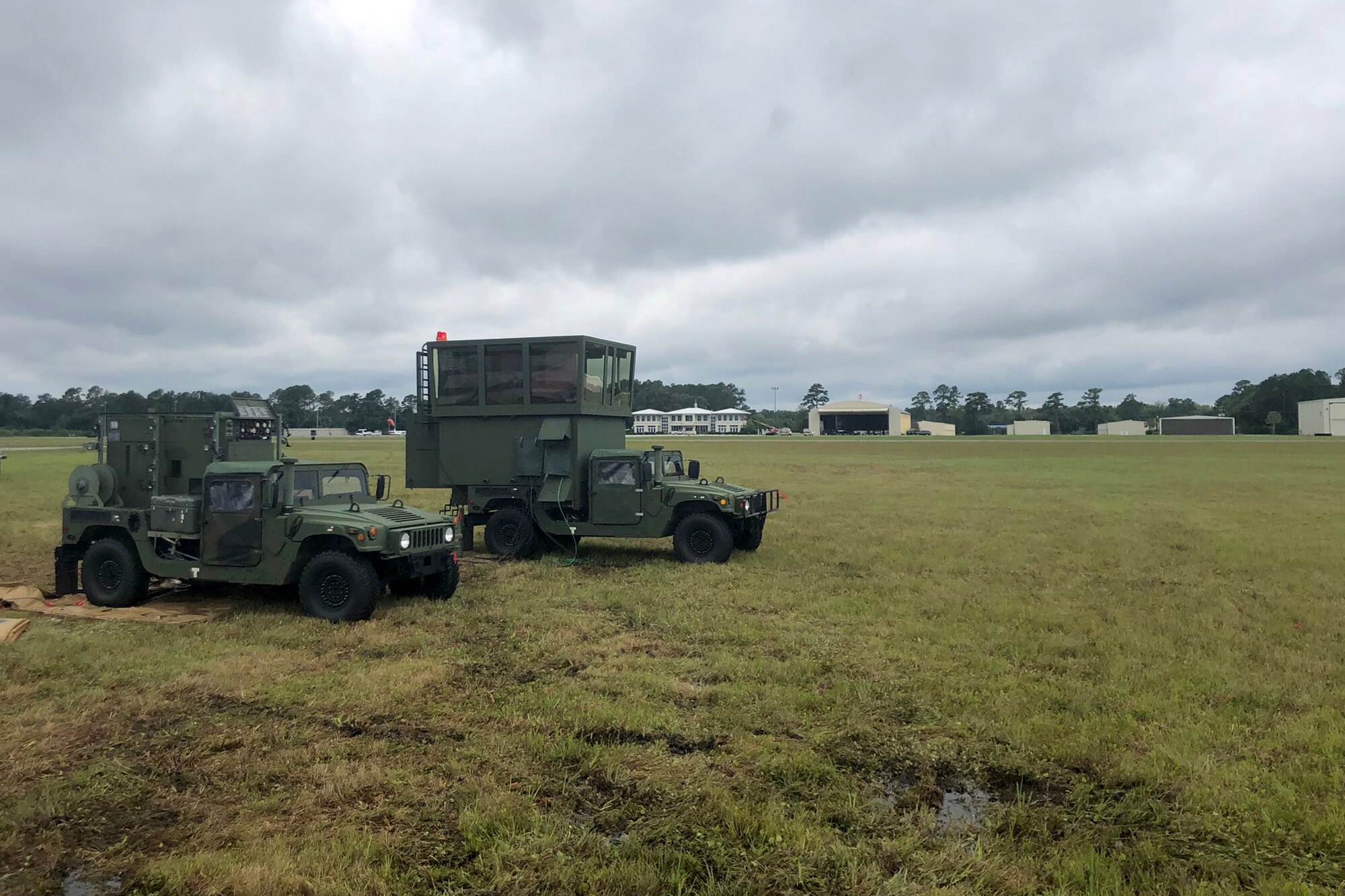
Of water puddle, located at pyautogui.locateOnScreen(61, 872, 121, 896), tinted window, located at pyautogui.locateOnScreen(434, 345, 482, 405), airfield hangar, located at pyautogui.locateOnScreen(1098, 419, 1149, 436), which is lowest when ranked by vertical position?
water puddle, located at pyautogui.locateOnScreen(61, 872, 121, 896)

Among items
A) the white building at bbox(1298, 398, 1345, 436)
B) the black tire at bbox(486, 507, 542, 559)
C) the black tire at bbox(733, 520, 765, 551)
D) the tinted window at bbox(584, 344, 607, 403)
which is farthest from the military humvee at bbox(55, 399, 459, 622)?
the white building at bbox(1298, 398, 1345, 436)

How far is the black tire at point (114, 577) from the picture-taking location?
9898mm

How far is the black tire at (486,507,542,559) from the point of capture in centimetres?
1420

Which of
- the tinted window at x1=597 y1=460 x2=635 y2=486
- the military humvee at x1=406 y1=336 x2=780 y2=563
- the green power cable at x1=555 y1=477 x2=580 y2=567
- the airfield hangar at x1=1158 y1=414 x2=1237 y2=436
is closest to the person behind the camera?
the military humvee at x1=406 y1=336 x2=780 y2=563

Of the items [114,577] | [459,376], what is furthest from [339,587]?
[459,376]

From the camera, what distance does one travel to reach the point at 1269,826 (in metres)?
4.48

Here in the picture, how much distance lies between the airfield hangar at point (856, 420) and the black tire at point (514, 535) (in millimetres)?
99502

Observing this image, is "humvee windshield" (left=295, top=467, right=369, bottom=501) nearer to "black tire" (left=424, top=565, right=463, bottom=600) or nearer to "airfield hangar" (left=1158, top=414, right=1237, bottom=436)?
"black tire" (left=424, top=565, right=463, bottom=600)

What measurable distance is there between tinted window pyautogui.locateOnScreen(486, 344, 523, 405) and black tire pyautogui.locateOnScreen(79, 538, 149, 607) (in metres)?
6.01

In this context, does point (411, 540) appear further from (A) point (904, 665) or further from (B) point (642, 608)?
(A) point (904, 665)

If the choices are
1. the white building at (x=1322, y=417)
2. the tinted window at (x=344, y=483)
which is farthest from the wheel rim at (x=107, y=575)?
the white building at (x=1322, y=417)

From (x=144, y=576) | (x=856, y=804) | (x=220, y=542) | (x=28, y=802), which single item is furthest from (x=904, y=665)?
(x=144, y=576)

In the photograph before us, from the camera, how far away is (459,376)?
580 inches

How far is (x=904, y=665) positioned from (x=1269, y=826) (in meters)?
3.19
